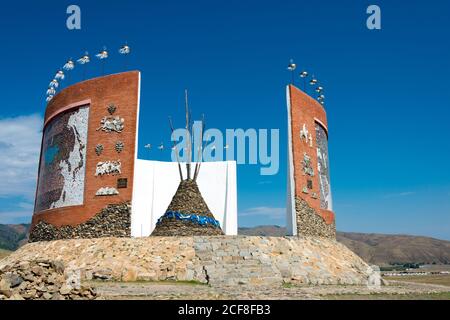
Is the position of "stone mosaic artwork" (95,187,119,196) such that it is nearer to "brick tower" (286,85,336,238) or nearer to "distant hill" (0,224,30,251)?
"brick tower" (286,85,336,238)

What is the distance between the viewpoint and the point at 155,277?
1659 centimetres

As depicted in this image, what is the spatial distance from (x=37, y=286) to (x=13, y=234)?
146418 mm

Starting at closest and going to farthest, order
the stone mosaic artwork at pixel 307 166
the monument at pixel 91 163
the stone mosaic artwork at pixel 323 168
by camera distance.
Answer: the monument at pixel 91 163 → the stone mosaic artwork at pixel 307 166 → the stone mosaic artwork at pixel 323 168

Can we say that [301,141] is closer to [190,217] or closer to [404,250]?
[190,217]

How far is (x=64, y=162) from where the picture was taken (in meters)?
24.4

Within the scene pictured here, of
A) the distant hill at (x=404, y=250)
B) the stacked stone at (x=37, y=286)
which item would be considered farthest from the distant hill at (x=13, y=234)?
the stacked stone at (x=37, y=286)

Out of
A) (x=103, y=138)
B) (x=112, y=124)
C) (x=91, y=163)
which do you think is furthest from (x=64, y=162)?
(x=112, y=124)

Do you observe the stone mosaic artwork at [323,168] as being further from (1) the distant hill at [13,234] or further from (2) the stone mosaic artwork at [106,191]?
(1) the distant hill at [13,234]

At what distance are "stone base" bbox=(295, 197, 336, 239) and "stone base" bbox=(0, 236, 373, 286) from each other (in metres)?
1.31

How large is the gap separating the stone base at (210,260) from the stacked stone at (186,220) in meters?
2.31

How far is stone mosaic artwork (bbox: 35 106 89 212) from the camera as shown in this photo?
2339 cm

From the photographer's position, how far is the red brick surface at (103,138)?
22.2 metres

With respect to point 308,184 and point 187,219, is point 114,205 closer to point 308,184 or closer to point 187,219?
point 187,219
